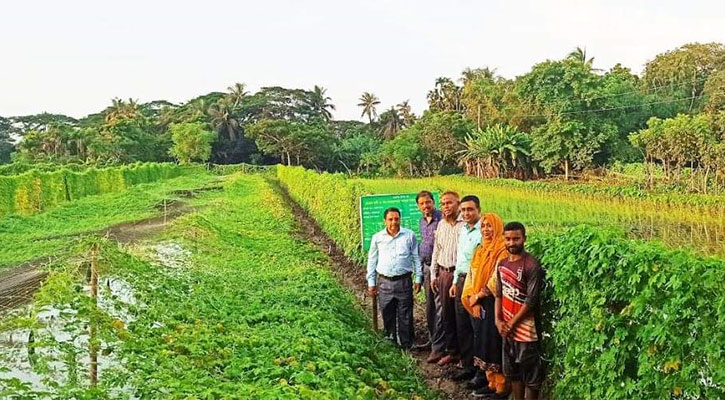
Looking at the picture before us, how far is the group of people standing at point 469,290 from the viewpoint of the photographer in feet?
15.6

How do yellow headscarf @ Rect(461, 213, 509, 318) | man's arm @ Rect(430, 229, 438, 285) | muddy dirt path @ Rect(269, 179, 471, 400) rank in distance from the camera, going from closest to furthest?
yellow headscarf @ Rect(461, 213, 509, 318)
muddy dirt path @ Rect(269, 179, 471, 400)
man's arm @ Rect(430, 229, 438, 285)

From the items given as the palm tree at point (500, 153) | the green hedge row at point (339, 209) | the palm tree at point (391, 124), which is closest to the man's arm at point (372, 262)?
the green hedge row at point (339, 209)

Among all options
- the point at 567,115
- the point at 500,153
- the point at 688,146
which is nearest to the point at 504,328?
the point at 688,146

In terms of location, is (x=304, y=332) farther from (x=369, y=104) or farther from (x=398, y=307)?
(x=369, y=104)

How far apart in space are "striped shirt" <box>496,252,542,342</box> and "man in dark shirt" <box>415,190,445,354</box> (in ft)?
5.55

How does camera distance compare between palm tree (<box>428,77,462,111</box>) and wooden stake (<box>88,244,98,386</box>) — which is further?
palm tree (<box>428,77,462,111</box>)

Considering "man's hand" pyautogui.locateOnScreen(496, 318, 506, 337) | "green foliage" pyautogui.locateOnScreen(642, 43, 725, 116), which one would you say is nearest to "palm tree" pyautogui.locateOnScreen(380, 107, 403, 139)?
"green foliage" pyautogui.locateOnScreen(642, 43, 725, 116)

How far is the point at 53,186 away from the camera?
2475 cm

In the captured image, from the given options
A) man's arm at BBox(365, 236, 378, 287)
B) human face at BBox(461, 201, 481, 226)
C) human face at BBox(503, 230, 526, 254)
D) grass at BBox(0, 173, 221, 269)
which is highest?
human face at BBox(461, 201, 481, 226)

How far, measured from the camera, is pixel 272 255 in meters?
12.5

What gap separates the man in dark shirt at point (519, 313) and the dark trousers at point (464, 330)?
2.96 ft

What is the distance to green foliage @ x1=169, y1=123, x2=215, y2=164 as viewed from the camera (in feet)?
205

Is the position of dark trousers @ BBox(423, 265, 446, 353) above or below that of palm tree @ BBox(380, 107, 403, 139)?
below

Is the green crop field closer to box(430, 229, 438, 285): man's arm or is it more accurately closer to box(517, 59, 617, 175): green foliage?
box(430, 229, 438, 285): man's arm
